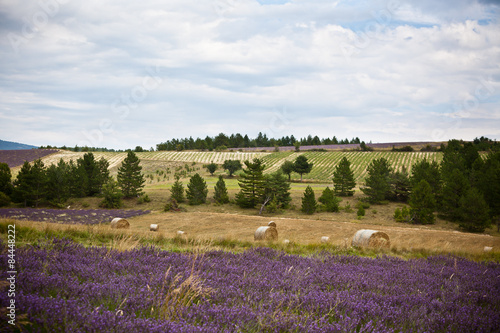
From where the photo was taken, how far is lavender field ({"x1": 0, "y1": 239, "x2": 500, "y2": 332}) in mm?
2881

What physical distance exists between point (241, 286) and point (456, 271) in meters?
5.07

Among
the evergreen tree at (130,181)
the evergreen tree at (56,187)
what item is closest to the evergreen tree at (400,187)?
the evergreen tree at (130,181)

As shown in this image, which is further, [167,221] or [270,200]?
[270,200]

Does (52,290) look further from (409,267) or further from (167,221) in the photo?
(167,221)

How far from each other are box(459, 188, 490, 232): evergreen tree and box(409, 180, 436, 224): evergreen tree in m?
3.53

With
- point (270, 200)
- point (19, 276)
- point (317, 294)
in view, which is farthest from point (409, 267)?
point (270, 200)

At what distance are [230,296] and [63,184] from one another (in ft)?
194

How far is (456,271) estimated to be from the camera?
661cm

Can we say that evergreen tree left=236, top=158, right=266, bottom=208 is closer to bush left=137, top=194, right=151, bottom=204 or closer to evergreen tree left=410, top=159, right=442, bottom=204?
bush left=137, top=194, right=151, bottom=204

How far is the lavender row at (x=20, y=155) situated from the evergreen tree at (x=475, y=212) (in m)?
102

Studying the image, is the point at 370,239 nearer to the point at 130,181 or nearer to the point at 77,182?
the point at 130,181

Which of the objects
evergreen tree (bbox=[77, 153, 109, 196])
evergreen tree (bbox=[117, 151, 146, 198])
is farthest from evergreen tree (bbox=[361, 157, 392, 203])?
evergreen tree (bbox=[77, 153, 109, 196])

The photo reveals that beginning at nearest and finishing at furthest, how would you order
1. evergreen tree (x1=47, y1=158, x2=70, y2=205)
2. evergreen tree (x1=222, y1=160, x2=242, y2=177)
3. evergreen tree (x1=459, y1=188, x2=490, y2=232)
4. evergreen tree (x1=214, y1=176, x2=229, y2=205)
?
evergreen tree (x1=459, y1=188, x2=490, y2=232), evergreen tree (x1=47, y1=158, x2=70, y2=205), evergreen tree (x1=214, y1=176, x2=229, y2=205), evergreen tree (x1=222, y1=160, x2=242, y2=177)

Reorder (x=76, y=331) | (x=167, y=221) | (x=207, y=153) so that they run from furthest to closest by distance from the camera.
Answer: (x=207, y=153) < (x=167, y=221) < (x=76, y=331)
